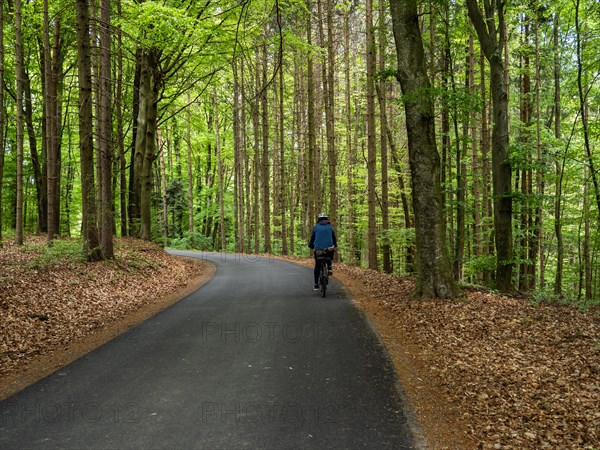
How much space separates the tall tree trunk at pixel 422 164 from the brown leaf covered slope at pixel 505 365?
2.28ft

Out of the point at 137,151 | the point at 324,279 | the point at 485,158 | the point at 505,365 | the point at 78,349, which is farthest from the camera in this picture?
the point at 137,151

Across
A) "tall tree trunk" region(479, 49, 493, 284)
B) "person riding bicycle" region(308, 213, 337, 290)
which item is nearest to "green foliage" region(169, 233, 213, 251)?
"tall tree trunk" region(479, 49, 493, 284)

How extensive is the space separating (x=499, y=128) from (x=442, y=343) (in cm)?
687

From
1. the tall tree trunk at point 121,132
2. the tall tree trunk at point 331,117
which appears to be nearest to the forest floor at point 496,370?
the tall tree trunk at point 331,117

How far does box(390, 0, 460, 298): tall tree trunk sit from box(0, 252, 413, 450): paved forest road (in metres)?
2.43

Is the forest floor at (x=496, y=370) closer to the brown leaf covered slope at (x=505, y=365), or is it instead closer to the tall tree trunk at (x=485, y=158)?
the brown leaf covered slope at (x=505, y=365)

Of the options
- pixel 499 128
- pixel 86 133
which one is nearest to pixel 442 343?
pixel 499 128

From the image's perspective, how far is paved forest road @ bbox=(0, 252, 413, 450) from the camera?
393cm

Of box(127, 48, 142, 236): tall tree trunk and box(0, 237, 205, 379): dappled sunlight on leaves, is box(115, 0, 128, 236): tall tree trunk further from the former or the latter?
box(0, 237, 205, 379): dappled sunlight on leaves

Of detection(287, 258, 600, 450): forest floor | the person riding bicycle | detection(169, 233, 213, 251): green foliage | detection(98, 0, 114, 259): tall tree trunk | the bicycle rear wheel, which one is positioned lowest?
detection(169, 233, 213, 251): green foliage

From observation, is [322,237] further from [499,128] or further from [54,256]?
[54,256]

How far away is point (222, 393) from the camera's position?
193 inches

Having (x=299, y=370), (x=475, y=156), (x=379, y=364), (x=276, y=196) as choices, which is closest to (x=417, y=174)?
(x=379, y=364)

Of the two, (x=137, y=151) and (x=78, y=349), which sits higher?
(x=137, y=151)
